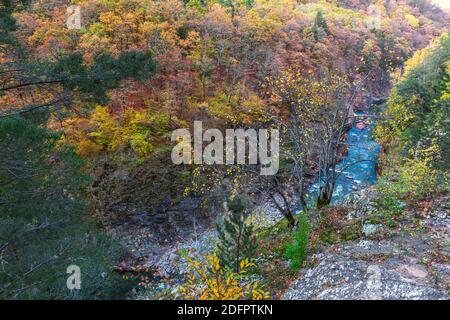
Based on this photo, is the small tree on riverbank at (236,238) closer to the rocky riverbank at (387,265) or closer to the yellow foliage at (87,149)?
the rocky riverbank at (387,265)

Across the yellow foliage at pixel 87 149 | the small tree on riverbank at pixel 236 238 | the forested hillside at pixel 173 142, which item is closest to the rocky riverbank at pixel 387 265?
the forested hillside at pixel 173 142

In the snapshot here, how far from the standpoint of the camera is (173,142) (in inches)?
662

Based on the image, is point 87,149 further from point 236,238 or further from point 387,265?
point 387,265

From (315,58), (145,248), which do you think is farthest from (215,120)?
(315,58)

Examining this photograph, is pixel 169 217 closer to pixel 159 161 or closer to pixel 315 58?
pixel 159 161

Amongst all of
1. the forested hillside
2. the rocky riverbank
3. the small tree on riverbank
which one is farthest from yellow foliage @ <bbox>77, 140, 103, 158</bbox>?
the rocky riverbank

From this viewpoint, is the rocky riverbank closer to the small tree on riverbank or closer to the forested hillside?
the forested hillside

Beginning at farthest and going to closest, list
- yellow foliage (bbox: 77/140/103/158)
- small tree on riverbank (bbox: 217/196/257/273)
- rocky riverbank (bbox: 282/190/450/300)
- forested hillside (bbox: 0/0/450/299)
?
yellow foliage (bbox: 77/140/103/158)
forested hillside (bbox: 0/0/450/299)
small tree on riverbank (bbox: 217/196/257/273)
rocky riverbank (bbox: 282/190/450/300)

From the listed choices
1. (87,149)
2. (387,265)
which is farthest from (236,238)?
(87,149)

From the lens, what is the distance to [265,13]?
2555cm

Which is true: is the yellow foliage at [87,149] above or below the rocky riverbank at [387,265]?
below

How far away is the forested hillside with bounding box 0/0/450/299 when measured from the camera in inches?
Answer: 230

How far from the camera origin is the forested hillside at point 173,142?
584cm

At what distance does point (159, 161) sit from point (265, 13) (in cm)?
1714
